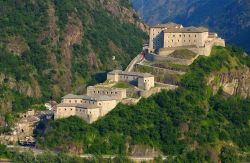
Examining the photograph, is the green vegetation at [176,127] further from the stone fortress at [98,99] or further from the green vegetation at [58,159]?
the green vegetation at [58,159]

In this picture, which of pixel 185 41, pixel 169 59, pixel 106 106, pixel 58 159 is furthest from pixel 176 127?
pixel 185 41

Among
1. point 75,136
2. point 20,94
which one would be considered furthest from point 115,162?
point 20,94

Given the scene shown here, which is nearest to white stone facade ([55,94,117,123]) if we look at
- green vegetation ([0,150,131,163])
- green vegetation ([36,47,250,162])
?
green vegetation ([36,47,250,162])

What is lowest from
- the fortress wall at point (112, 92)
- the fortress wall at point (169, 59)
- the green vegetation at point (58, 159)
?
the green vegetation at point (58, 159)

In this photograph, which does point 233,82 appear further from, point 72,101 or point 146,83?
point 72,101

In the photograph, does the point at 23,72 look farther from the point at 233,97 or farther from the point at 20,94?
the point at 233,97

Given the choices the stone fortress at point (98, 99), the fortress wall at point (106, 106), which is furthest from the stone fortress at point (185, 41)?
the fortress wall at point (106, 106)

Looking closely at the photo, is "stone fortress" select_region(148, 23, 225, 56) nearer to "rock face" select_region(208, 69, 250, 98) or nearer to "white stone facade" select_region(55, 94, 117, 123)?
"rock face" select_region(208, 69, 250, 98)
